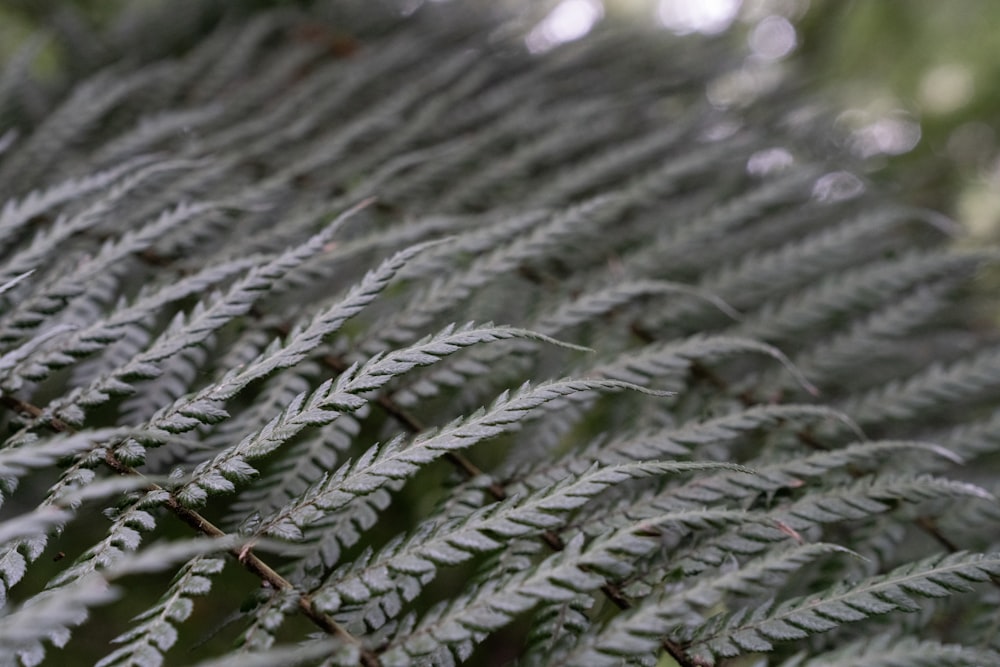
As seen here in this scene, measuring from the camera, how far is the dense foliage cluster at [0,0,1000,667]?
30.0 inches

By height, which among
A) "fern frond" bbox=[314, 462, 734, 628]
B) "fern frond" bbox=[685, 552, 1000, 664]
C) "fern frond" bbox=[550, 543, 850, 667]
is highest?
"fern frond" bbox=[314, 462, 734, 628]

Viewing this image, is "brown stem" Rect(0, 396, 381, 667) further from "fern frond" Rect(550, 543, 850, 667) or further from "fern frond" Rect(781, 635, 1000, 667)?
"fern frond" Rect(781, 635, 1000, 667)

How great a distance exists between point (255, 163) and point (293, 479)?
0.73 m

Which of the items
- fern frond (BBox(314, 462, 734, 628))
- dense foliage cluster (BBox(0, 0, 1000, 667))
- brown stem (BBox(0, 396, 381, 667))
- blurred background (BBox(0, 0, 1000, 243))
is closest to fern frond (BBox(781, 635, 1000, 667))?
dense foliage cluster (BBox(0, 0, 1000, 667))

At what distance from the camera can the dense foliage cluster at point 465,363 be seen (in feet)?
2.50

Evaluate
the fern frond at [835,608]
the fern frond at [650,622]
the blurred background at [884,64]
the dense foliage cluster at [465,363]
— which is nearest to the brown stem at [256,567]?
the dense foliage cluster at [465,363]

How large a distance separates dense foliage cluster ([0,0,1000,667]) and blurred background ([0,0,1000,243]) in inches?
7.6

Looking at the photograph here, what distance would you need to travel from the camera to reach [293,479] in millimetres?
966

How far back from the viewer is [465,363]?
3.60 ft

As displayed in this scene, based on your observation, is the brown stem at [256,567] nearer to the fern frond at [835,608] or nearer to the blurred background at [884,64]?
the fern frond at [835,608]

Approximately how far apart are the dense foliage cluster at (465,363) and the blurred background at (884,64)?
0.19 m

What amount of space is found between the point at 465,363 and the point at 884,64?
179 centimetres

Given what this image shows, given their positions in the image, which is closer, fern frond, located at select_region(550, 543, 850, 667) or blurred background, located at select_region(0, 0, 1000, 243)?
fern frond, located at select_region(550, 543, 850, 667)

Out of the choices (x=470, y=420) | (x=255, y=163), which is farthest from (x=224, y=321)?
(x=255, y=163)
